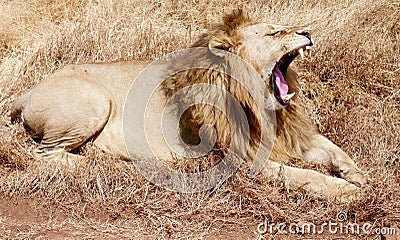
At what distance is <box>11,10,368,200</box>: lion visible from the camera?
148 inches

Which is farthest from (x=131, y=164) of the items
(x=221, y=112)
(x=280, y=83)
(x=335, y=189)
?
(x=335, y=189)

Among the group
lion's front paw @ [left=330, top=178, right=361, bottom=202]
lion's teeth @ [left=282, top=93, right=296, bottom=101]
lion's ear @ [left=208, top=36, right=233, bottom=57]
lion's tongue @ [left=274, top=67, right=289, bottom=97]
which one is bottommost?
lion's front paw @ [left=330, top=178, right=361, bottom=202]

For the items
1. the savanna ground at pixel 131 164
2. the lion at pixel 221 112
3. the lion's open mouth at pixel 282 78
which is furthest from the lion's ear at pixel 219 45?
the savanna ground at pixel 131 164

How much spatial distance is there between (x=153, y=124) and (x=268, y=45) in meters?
0.98

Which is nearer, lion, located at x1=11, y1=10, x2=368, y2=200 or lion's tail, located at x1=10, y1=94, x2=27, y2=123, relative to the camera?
lion, located at x1=11, y1=10, x2=368, y2=200

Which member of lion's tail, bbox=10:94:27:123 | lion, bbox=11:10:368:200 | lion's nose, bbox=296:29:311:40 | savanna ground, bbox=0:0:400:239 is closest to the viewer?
savanna ground, bbox=0:0:400:239

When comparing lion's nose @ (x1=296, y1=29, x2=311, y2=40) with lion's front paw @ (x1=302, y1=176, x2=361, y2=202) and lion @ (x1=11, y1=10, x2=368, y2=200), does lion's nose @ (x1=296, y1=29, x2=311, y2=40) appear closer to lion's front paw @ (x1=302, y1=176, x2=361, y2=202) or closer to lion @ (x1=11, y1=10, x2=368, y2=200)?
lion @ (x1=11, y1=10, x2=368, y2=200)

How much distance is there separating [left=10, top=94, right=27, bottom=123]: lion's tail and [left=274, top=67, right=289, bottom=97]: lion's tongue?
182 cm

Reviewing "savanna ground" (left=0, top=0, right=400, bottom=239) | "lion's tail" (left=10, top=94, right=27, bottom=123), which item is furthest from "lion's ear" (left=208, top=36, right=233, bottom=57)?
"lion's tail" (left=10, top=94, right=27, bottom=123)

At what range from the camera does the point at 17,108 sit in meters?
4.55

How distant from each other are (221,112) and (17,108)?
1.60 metres

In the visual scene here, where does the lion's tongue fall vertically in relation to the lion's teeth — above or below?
above

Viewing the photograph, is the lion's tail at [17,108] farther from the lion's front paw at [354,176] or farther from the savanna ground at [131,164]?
the lion's front paw at [354,176]

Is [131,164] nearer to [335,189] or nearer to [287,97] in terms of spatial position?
[287,97]
